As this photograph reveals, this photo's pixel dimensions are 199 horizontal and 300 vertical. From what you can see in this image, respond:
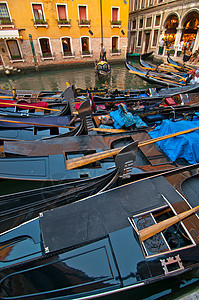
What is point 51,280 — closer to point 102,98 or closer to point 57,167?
point 57,167

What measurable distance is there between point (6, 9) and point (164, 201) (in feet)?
59.7

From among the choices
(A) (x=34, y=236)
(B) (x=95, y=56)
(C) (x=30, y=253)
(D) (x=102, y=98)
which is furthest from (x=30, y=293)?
(B) (x=95, y=56)

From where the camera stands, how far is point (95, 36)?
1656 centimetres

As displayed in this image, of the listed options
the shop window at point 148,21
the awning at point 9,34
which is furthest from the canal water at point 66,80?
the shop window at point 148,21

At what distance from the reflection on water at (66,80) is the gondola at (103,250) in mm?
11202

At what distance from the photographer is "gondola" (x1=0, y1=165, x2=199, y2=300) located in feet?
5.54

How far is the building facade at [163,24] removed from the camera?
593 inches

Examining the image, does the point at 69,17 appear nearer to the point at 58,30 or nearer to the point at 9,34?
the point at 58,30

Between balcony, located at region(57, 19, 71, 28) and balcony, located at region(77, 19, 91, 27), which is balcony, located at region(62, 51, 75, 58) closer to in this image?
balcony, located at region(57, 19, 71, 28)

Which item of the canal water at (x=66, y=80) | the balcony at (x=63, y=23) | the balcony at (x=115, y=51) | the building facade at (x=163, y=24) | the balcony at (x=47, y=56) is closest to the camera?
the canal water at (x=66, y=80)

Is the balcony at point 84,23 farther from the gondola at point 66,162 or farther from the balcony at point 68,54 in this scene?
the gondola at point 66,162

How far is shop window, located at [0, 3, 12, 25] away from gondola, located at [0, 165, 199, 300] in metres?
17.3

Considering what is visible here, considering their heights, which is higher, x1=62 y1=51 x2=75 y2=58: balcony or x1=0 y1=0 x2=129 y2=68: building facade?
x1=0 y1=0 x2=129 y2=68: building facade

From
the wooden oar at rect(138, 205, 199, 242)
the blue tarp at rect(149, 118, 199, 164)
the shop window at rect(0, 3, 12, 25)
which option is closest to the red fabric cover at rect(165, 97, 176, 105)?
the blue tarp at rect(149, 118, 199, 164)
